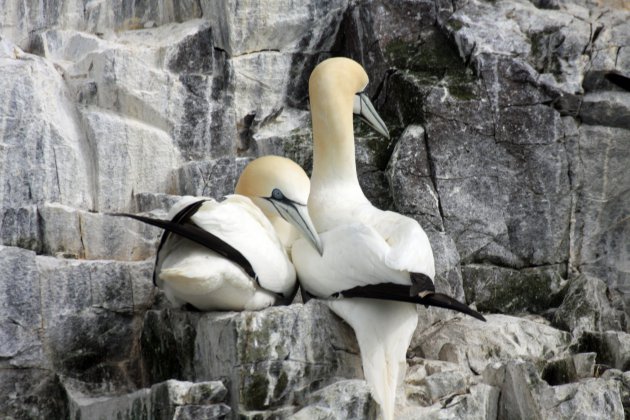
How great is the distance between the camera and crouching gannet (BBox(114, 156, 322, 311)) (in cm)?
608

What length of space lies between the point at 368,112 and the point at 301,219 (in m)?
0.99

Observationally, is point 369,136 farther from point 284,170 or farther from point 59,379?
point 59,379

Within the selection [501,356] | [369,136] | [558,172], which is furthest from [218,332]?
[558,172]

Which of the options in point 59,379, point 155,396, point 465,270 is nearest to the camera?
point 155,396

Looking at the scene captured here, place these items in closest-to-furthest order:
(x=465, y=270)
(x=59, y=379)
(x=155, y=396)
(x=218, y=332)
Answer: (x=155, y=396) → (x=218, y=332) → (x=59, y=379) → (x=465, y=270)

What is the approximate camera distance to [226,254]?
20.2 ft

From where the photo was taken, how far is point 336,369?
6.14 meters

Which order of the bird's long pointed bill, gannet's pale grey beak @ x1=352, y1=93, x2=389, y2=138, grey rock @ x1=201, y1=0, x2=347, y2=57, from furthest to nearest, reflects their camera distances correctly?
1. grey rock @ x1=201, y1=0, x2=347, y2=57
2. gannet's pale grey beak @ x1=352, y1=93, x2=389, y2=138
3. the bird's long pointed bill

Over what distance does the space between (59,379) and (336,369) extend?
65.6 inches

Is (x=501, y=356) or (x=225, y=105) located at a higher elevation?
(x=225, y=105)

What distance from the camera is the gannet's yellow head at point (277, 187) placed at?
6.85 m

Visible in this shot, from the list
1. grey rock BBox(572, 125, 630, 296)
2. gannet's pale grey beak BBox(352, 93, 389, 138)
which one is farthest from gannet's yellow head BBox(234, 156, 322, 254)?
grey rock BBox(572, 125, 630, 296)

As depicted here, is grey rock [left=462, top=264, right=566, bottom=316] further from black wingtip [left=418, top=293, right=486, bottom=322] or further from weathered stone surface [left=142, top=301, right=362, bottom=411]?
black wingtip [left=418, top=293, right=486, bottom=322]

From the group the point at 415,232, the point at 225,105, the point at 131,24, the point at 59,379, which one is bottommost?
the point at 59,379
